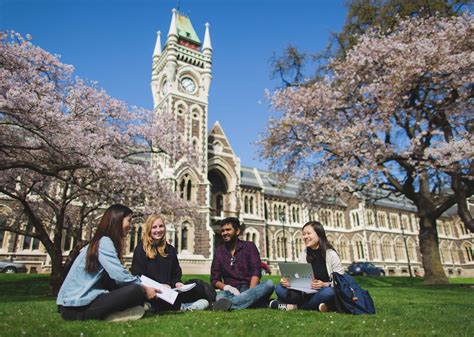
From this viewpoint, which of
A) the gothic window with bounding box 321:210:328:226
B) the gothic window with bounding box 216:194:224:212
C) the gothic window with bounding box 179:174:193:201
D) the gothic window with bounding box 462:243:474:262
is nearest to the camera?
the gothic window with bounding box 179:174:193:201

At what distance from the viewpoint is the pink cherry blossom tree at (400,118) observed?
13.0 meters

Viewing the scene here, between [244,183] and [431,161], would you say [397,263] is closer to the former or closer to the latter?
[244,183]

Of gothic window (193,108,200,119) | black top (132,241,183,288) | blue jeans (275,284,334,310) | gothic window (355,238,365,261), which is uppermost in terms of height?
gothic window (193,108,200,119)

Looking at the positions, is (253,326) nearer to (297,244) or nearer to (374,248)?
(297,244)

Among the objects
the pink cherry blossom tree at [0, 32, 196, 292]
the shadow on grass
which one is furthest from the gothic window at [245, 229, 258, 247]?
the shadow on grass

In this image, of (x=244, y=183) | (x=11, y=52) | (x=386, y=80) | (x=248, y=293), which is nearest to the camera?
(x=248, y=293)

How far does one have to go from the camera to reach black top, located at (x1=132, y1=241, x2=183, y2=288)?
5.36 meters

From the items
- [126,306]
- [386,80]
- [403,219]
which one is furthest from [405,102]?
[403,219]

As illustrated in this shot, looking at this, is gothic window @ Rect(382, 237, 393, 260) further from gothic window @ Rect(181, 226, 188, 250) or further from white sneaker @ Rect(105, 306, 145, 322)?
white sneaker @ Rect(105, 306, 145, 322)

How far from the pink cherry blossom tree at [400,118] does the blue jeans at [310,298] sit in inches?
370

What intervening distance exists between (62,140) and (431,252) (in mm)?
15635

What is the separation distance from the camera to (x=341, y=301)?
4.99 m

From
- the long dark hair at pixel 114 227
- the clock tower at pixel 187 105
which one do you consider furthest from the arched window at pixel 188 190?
the long dark hair at pixel 114 227

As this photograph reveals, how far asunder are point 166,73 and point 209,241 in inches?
640
